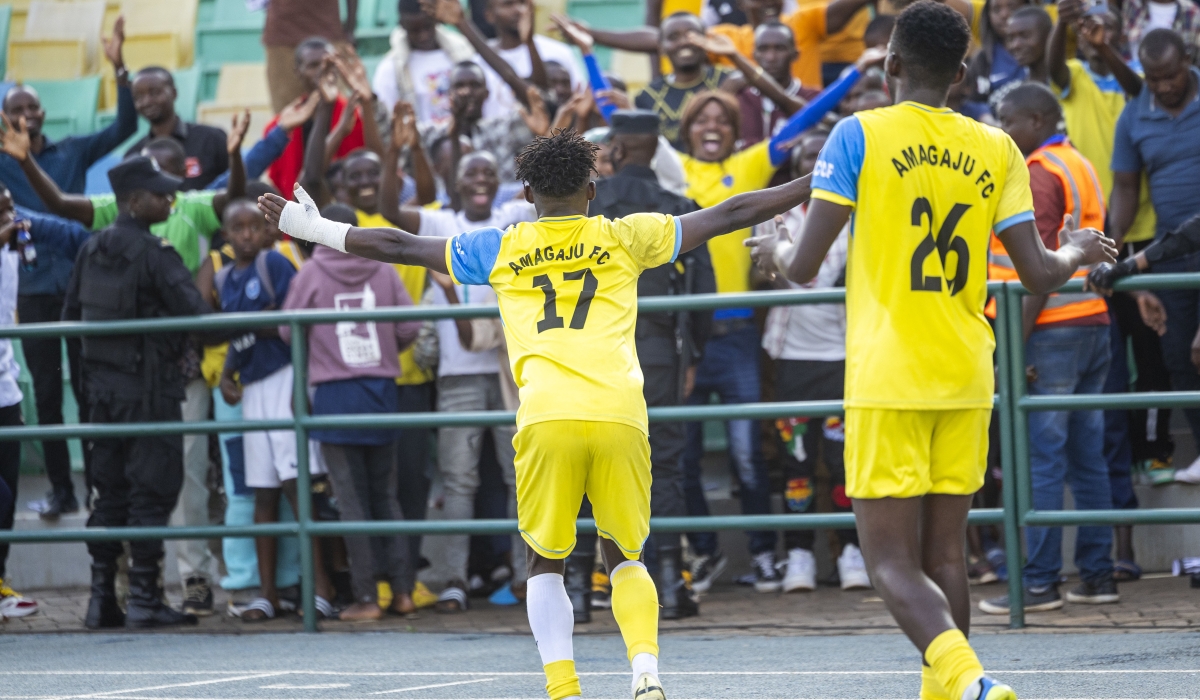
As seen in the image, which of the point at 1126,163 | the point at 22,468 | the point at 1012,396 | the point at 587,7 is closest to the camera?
the point at 1012,396

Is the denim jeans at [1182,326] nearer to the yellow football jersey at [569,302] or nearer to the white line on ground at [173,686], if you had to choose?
the yellow football jersey at [569,302]

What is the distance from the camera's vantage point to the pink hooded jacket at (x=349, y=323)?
7.67 metres

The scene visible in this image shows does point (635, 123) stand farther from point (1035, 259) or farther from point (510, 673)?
point (1035, 259)

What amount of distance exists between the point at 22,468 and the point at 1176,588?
23.7 feet

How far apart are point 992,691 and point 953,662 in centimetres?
17

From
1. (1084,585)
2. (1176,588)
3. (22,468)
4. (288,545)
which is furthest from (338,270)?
(1176,588)

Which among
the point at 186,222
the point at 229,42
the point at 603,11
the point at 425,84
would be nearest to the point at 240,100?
the point at 229,42

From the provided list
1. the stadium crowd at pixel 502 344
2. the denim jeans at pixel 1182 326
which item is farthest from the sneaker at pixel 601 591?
the denim jeans at pixel 1182 326

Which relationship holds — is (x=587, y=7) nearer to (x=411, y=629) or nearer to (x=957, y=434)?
(x=411, y=629)

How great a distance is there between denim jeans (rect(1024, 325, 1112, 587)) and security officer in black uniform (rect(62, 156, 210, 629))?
4.35m

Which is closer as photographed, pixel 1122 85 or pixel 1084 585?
pixel 1084 585

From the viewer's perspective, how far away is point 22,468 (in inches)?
380

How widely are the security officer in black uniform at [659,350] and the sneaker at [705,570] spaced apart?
1.97ft

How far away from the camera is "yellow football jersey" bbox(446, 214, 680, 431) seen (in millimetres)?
4355
